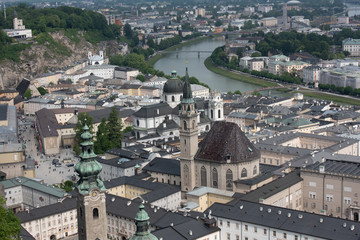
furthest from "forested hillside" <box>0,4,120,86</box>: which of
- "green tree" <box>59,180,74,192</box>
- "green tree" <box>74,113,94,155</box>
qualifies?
"green tree" <box>59,180,74,192</box>

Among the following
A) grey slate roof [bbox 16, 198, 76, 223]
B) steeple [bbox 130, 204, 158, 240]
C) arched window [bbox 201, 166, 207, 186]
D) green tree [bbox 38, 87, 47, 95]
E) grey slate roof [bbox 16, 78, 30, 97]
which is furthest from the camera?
grey slate roof [bbox 16, 78, 30, 97]

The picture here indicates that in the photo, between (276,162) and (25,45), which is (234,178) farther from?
(25,45)

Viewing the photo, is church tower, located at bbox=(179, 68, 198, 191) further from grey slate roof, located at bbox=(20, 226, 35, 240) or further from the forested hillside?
the forested hillside

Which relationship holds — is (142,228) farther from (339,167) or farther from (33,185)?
(33,185)

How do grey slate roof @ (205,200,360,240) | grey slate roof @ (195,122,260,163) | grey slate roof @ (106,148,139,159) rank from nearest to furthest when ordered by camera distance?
grey slate roof @ (205,200,360,240) → grey slate roof @ (195,122,260,163) → grey slate roof @ (106,148,139,159)

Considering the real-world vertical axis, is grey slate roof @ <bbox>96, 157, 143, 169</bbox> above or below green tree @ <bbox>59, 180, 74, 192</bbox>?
above

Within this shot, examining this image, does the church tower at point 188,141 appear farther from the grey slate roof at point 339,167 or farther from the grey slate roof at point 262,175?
the grey slate roof at point 339,167

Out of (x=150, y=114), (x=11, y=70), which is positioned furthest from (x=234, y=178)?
(x=11, y=70)

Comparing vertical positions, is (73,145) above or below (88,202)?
below
